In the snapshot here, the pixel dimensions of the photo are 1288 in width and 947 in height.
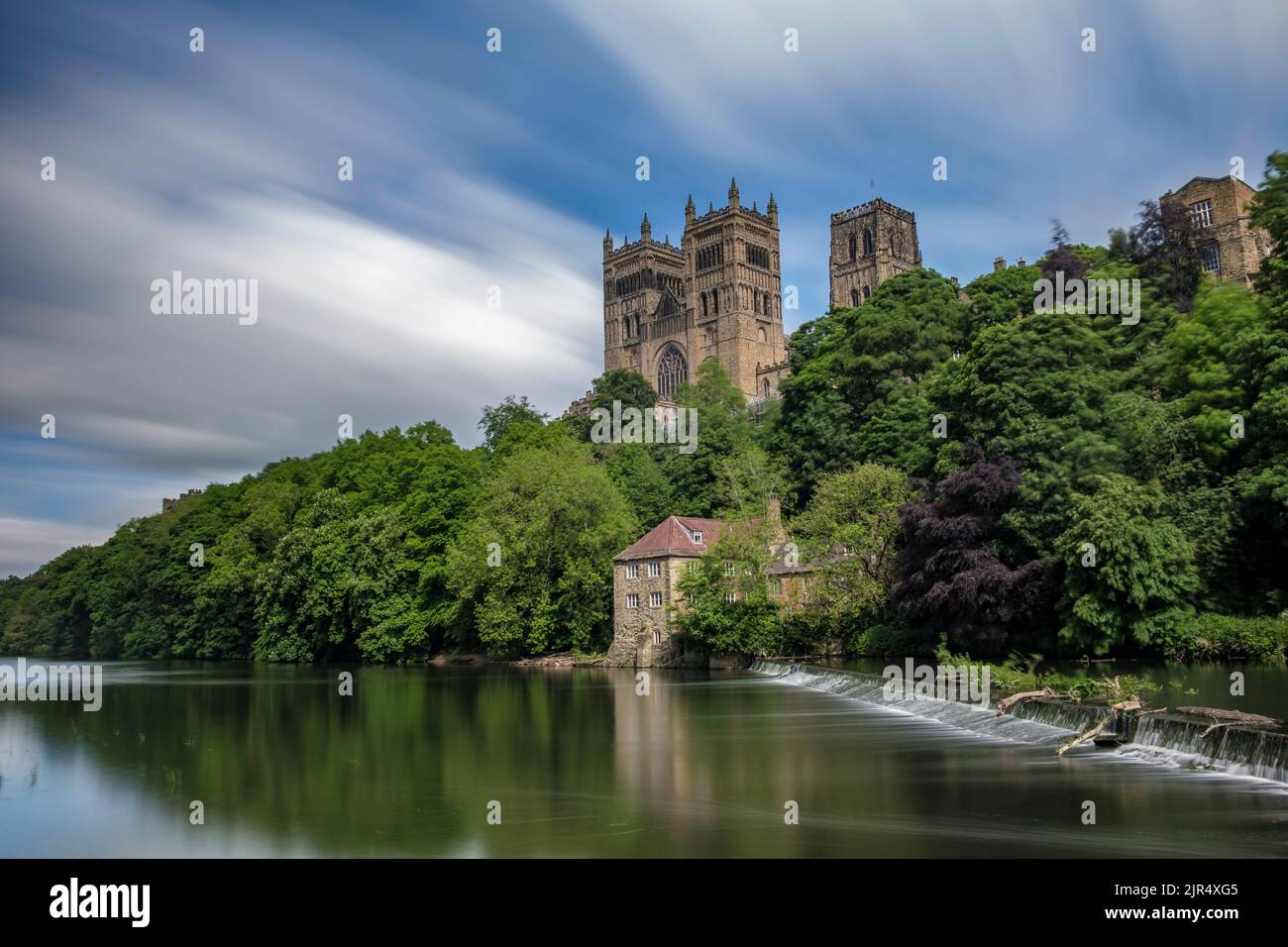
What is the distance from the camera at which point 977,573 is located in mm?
34375

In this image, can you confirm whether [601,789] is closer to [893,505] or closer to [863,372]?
[893,505]

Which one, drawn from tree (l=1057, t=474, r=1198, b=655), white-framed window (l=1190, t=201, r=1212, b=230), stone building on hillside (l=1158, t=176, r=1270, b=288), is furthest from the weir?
white-framed window (l=1190, t=201, r=1212, b=230)

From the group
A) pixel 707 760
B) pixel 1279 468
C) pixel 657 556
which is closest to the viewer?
pixel 707 760

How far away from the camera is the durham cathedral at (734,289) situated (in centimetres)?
14100

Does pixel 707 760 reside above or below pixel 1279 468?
below

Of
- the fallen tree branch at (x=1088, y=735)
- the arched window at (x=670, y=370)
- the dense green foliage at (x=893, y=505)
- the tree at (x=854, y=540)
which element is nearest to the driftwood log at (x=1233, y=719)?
the fallen tree branch at (x=1088, y=735)

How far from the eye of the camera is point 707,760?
63.2 feet

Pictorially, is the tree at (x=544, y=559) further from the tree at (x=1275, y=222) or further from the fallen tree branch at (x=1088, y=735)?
the fallen tree branch at (x=1088, y=735)

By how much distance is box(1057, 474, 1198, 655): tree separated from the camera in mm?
31922

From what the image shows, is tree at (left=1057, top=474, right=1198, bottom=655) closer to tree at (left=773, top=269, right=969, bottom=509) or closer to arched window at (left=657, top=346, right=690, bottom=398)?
tree at (left=773, top=269, right=969, bottom=509)
